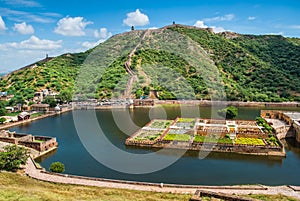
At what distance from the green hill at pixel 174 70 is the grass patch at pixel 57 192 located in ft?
148

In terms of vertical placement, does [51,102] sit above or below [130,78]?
below

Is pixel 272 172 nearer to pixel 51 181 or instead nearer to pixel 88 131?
pixel 51 181

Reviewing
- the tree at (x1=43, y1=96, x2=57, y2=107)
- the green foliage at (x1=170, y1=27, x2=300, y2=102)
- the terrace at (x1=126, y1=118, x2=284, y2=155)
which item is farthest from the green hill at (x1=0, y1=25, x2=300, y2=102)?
the terrace at (x1=126, y1=118, x2=284, y2=155)

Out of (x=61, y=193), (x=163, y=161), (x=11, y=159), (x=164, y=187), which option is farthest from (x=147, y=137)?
(x=61, y=193)

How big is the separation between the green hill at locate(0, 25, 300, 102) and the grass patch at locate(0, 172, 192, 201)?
44981 millimetres

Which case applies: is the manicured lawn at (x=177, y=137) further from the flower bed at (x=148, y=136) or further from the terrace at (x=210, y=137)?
the flower bed at (x=148, y=136)

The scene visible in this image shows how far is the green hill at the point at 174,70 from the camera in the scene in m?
71.2

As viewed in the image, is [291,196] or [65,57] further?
[65,57]

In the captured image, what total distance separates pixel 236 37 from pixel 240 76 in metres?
42.9

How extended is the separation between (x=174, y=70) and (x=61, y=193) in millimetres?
65011

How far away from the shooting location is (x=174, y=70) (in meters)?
80.8

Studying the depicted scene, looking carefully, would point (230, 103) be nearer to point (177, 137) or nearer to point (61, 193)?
point (177, 137)

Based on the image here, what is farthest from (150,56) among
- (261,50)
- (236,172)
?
(236,172)

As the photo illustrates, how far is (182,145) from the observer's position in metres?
32.2
